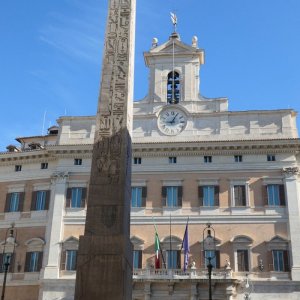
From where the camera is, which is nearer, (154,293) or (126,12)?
(126,12)

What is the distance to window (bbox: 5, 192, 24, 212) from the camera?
29250 mm

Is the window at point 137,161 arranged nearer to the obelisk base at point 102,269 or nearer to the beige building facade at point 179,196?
the beige building facade at point 179,196

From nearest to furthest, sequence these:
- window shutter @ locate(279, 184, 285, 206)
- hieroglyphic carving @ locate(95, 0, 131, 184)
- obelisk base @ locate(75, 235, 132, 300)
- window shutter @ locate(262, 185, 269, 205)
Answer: obelisk base @ locate(75, 235, 132, 300), hieroglyphic carving @ locate(95, 0, 131, 184), window shutter @ locate(279, 184, 285, 206), window shutter @ locate(262, 185, 269, 205)

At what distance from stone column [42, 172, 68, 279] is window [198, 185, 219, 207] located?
23.7 feet

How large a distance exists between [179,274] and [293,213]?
632 cm

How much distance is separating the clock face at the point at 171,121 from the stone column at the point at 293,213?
5925 millimetres

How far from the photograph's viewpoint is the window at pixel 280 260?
25.3 meters

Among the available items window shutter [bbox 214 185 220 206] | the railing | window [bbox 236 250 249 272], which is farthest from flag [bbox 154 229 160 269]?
window [bbox 236 250 249 272]

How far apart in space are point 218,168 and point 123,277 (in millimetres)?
Answer: 16702

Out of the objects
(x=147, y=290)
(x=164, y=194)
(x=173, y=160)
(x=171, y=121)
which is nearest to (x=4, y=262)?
(x=147, y=290)

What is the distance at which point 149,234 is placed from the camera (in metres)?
27.1

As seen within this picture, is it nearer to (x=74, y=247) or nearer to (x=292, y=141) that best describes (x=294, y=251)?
(x=292, y=141)

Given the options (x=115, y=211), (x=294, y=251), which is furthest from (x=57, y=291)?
(x=115, y=211)

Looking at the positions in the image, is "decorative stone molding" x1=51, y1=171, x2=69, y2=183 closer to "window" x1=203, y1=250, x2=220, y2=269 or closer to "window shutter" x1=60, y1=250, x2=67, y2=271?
"window shutter" x1=60, y1=250, x2=67, y2=271
